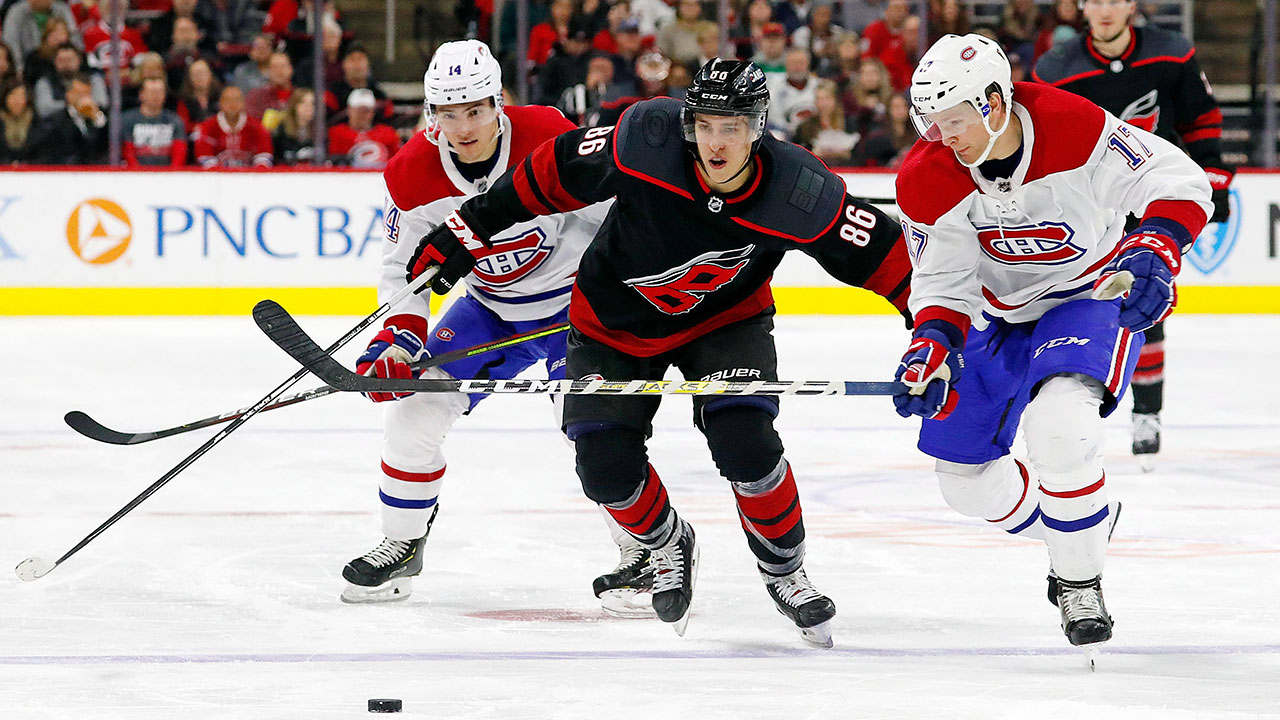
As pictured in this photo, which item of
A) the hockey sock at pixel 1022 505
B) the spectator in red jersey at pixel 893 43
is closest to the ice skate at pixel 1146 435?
the hockey sock at pixel 1022 505

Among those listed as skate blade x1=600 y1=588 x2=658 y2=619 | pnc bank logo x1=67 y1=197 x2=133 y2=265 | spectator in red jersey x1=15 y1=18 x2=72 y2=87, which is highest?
skate blade x1=600 y1=588 x2=658 y2=619

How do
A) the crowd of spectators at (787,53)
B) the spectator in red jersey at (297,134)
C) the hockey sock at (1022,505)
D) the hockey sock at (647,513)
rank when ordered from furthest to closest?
the crowd of spectators at (787,53)
the spectator in red jersey at (297,134)
the hockey sock at (1022,505)
the hockey sock at (647,513)

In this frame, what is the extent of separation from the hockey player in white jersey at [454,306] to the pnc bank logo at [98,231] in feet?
16.3

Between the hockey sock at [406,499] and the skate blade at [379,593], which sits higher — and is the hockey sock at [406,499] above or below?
above

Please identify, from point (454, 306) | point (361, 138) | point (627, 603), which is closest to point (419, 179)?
point (454, 306)

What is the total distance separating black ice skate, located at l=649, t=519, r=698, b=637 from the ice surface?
0.16ft

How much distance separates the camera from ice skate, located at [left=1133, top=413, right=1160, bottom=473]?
5055mm

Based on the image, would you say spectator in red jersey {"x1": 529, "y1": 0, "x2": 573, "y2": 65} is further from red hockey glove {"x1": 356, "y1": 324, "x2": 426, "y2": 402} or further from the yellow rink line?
red hockey glove {"x1": 356, "y1": 324, "x2": 426, "y2": 402}

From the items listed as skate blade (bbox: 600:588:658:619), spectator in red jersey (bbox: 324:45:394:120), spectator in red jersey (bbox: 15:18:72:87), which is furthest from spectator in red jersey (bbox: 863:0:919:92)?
skate blade (bbox: 600:588:658:619)

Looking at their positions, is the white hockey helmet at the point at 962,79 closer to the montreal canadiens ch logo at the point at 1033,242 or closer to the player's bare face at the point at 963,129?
the player's bare face at the point at 963,129

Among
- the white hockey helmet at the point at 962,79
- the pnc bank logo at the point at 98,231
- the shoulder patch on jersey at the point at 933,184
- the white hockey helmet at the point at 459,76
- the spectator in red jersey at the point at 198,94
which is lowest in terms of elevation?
the pnc bank logo at the point at 98,231

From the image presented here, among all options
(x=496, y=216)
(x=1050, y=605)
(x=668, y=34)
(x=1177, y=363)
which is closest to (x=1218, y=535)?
(x=1050, y=605)

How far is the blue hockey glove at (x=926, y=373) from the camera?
3010 mm

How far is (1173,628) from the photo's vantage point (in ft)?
10.6
